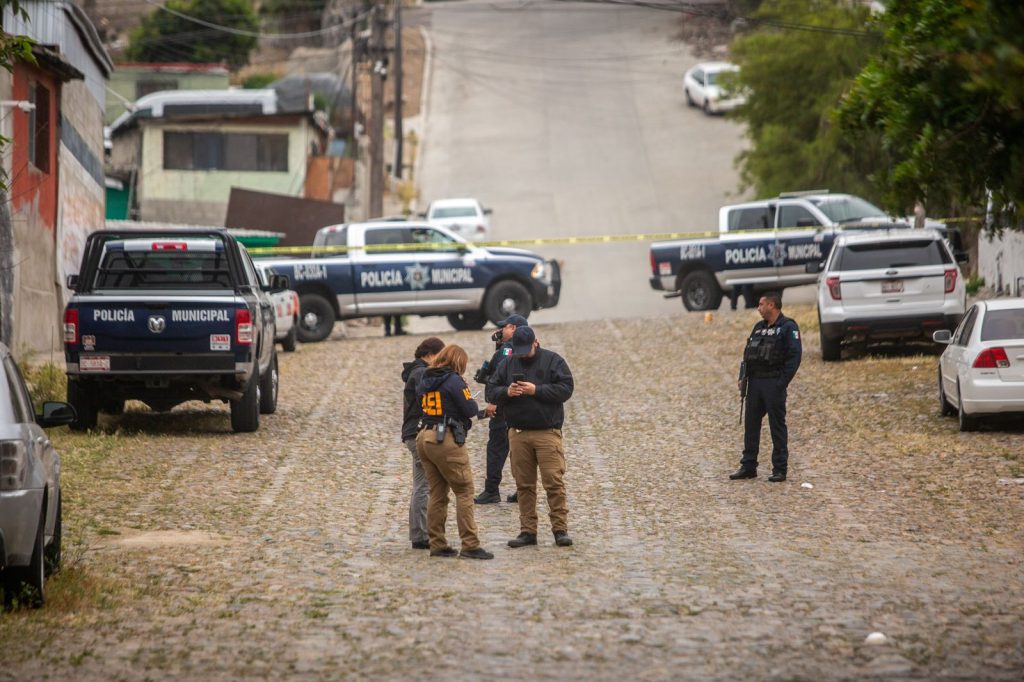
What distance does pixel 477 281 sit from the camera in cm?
2817

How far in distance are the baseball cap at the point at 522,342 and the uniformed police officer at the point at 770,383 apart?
12.2ft

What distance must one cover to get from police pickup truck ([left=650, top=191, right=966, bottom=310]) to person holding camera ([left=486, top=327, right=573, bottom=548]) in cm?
1817

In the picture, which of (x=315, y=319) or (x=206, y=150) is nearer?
(x=315, y=319)

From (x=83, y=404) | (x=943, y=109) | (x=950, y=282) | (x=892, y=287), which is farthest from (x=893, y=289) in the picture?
(x=943, y=109)

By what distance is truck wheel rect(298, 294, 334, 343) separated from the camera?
28.4 metres

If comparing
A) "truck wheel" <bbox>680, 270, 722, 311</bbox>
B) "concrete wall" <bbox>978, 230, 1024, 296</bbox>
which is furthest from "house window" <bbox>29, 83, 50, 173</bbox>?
"concrete wall" <bbox>978, 230, 1024, 296</bbox>

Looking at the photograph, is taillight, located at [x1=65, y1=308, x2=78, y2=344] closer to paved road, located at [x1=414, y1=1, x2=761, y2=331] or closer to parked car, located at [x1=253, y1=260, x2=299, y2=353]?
parked car, located at [x1=253, y1=260, x2=299, y2=353]

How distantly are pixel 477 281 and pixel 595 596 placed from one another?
19.3 meters

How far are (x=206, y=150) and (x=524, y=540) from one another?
3817 cm

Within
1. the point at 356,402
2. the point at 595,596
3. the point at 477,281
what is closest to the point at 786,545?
the point at 595,596

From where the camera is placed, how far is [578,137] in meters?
60.8

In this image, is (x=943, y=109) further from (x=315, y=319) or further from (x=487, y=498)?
(x=315, y=319)

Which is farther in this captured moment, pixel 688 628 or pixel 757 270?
pixel 757 270

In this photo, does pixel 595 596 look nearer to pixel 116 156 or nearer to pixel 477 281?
pixel 477 281
